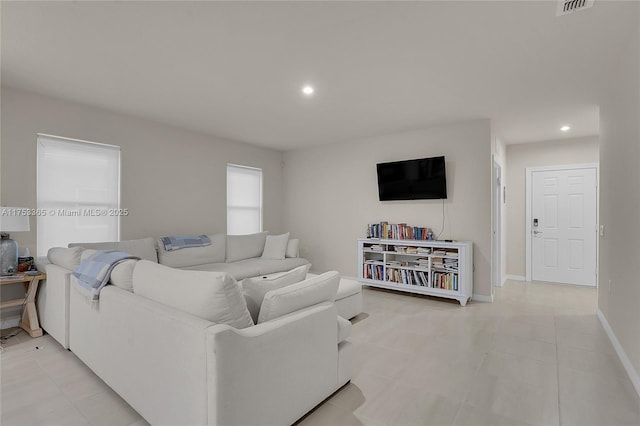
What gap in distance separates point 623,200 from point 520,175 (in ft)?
10.8

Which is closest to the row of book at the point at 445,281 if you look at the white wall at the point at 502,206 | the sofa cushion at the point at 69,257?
the white wall at the point at 502,206

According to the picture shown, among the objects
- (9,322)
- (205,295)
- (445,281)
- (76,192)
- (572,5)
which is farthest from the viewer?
(445,281)

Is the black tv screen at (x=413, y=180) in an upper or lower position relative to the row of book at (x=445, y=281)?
upper

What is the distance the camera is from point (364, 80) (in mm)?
3072

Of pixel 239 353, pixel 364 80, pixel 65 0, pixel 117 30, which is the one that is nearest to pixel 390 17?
pixel 364 80

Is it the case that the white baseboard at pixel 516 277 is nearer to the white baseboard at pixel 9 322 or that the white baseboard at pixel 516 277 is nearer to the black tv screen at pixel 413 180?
the black tv screen at pixel 413 180

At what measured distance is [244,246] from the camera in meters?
5.11

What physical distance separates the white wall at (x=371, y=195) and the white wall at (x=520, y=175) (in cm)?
184

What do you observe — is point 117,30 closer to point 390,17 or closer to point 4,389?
point 390,17

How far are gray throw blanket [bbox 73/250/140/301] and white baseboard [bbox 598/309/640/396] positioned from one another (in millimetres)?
3606

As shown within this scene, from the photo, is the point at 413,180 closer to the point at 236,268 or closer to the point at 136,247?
the point at 236,268

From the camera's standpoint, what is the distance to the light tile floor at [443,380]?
1853mm

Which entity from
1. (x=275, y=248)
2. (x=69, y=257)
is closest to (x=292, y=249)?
(x=275, y=248)

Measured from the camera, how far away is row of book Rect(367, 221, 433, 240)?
4693 millimetres
